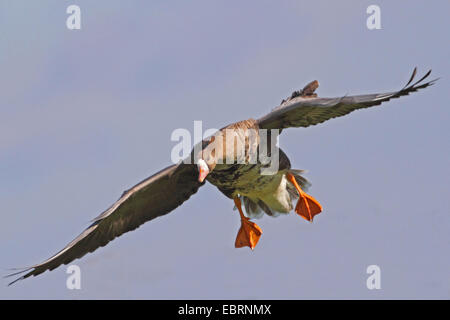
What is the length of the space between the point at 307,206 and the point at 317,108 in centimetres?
227

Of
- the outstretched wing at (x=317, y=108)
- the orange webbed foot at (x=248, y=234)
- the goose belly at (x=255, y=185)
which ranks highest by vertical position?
the outstretched wing at (x=317, y=108)

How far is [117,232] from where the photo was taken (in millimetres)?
13719

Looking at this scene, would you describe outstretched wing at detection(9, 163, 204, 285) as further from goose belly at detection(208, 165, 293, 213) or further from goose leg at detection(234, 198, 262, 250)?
goose leg at detection(234, 198, 262, 250)

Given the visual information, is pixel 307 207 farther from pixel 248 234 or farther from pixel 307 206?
pixel 248 234

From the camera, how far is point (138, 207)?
13805 millimetres

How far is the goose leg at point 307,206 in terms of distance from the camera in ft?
45.3

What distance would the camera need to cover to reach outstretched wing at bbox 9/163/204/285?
42.8ft

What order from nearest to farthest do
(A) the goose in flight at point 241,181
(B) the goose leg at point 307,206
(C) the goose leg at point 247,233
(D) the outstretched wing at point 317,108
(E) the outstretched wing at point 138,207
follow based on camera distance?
1. (D) the outstretched wing at point 317,108
2. (A) the goose in flight at point 241,181
3. (E) the outstretched wing at point 138,207
4. (B) the goose leg at point 307,206
5. (C) the goose leg at point 247,233

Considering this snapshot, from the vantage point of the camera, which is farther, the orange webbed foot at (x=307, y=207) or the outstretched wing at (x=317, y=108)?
the orange webbed foot at (x=307, y=207)

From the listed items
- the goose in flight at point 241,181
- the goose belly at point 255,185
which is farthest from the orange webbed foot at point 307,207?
the goose belly at point 255,185

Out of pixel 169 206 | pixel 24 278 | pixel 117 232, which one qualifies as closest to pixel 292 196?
pixel 169 206

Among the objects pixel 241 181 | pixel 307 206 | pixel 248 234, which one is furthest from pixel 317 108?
pixel 248 234

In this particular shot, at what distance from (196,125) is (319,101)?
7.82 ft

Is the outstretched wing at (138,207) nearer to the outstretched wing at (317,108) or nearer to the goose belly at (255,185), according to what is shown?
the goose belly at (255,185)
